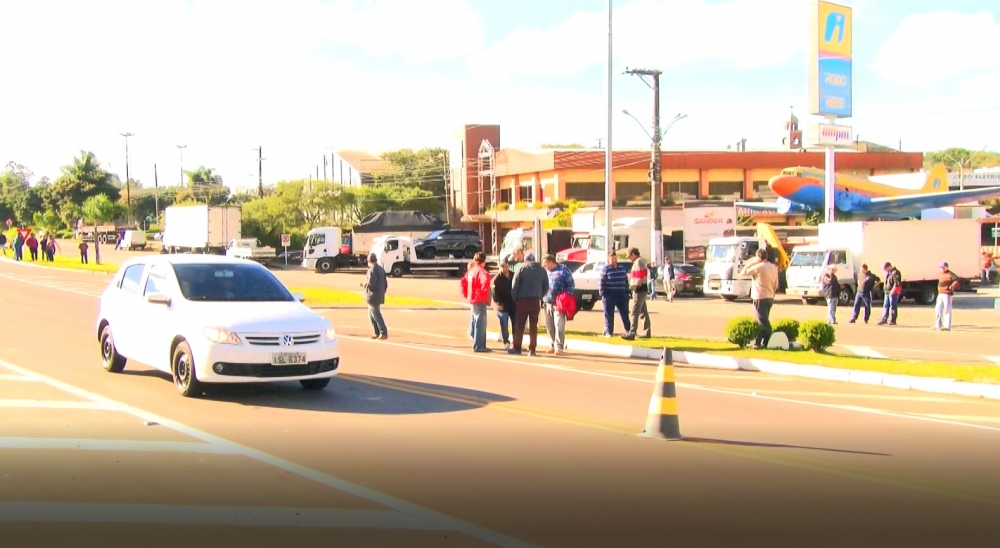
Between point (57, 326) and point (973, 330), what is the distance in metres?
22.6

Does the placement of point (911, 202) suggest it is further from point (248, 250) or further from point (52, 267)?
point (52, 267)

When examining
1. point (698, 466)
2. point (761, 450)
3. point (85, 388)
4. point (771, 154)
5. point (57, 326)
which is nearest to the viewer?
point (698, 466)

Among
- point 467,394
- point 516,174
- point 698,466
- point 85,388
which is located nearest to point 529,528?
point 698,466

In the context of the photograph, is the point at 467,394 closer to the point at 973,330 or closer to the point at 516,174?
the point at 973,330

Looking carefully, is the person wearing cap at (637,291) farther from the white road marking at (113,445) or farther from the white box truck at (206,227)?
the white box truck at (206,227)

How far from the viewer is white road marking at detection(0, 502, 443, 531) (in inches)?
247

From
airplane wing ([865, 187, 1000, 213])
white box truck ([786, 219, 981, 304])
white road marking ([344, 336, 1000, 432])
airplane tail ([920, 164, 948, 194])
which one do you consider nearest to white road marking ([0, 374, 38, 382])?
white road marking ([344, 336, 1000, 432])

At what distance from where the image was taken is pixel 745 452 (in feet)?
28.7

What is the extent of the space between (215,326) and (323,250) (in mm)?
46009

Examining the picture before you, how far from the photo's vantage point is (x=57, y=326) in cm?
1973

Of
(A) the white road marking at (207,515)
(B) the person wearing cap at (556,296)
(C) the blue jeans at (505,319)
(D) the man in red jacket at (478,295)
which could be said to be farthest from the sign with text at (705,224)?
(A) the white road marking at (207,515)

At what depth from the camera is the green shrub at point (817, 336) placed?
16547 mm

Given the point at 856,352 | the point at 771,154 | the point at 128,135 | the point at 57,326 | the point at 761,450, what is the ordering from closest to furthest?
1. the point at 761,450
2. the point at 856,352
3. the point at 57,326
4. the point at 771,154
5. the point at 128,135

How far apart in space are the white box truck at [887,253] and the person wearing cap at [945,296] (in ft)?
30.7
